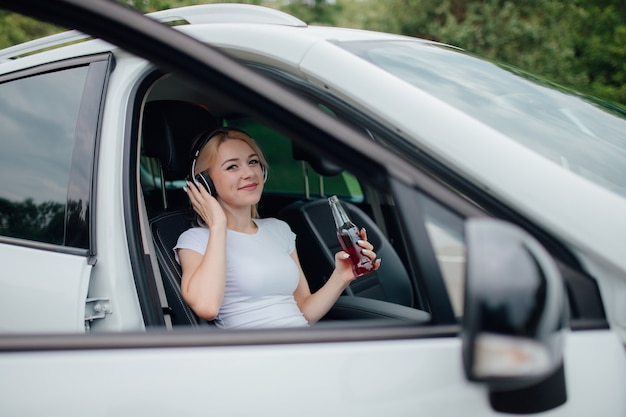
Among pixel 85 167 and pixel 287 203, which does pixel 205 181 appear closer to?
pixel 85 167

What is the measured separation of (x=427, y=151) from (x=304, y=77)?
1.30 feet

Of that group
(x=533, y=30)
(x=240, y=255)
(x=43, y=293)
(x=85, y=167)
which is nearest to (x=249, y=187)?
(x=240, y=255)

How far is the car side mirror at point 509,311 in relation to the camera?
902 mm

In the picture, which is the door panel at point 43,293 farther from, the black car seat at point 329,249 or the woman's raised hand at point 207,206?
the black car seat at point 329,249

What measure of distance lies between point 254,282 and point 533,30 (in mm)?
11861

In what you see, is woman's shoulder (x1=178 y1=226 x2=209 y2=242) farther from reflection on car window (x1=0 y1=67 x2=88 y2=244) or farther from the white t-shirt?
reflection on car window (x1=0 y1=67 x2=88 y2=244)

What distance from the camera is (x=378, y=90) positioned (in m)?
1.29

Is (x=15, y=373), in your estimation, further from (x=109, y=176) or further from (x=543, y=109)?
(x=543, y=109)

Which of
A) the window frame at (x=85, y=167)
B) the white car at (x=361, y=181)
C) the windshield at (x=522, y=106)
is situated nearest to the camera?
the white car at (x=361, y=181)

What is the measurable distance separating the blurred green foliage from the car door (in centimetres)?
767

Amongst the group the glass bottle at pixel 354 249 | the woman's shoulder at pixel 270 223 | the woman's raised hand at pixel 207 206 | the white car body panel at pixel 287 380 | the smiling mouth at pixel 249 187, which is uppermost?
the smiling mouth at pixel 249 187

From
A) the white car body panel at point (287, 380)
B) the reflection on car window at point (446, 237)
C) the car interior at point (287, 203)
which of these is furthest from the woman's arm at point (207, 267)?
the reflection on car window at point (446, 237)

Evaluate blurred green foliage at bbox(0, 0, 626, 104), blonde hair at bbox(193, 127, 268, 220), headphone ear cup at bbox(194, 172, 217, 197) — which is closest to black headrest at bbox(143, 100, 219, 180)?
blonde hair at bbox(193, 127, 268, 220)

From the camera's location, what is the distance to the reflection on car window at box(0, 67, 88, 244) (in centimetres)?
170
